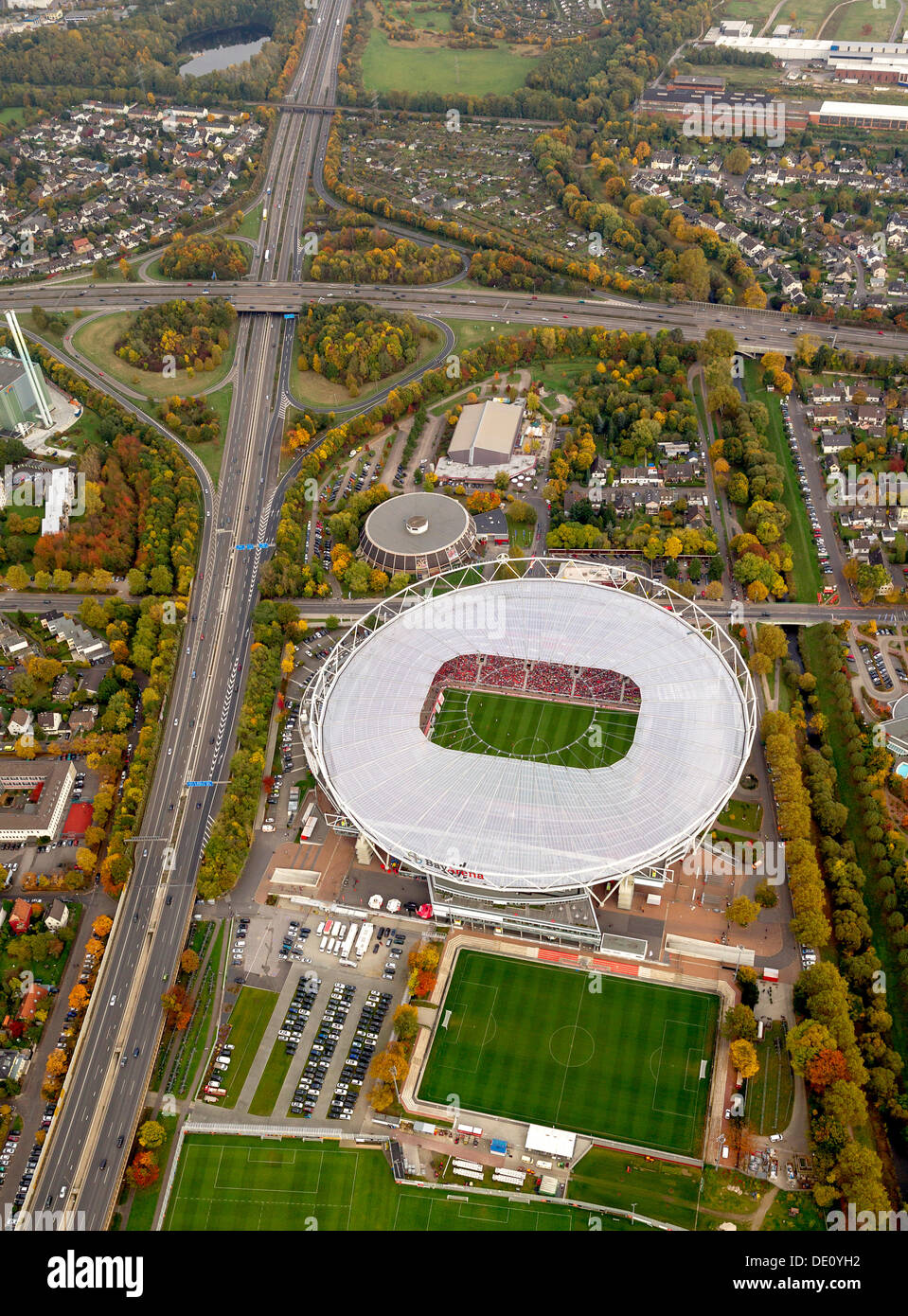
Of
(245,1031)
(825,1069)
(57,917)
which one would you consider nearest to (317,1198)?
(245,1031)

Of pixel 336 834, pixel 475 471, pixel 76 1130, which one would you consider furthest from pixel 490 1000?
pixel 475 471

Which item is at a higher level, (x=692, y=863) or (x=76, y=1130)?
(x=692, y=863)

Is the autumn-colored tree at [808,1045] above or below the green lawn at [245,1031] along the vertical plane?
above

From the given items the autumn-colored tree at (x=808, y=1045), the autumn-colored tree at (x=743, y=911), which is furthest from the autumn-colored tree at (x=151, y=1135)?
the autumn-colored tree at (x=743, y=911)

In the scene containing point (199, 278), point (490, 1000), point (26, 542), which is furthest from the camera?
point (199, 278)

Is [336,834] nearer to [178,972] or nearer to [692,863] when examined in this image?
[178,972]

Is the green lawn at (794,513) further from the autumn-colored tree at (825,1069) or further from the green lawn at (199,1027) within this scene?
the green lawn at (199,1027)

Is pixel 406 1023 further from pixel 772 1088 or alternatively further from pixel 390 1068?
pixel 772 1088
